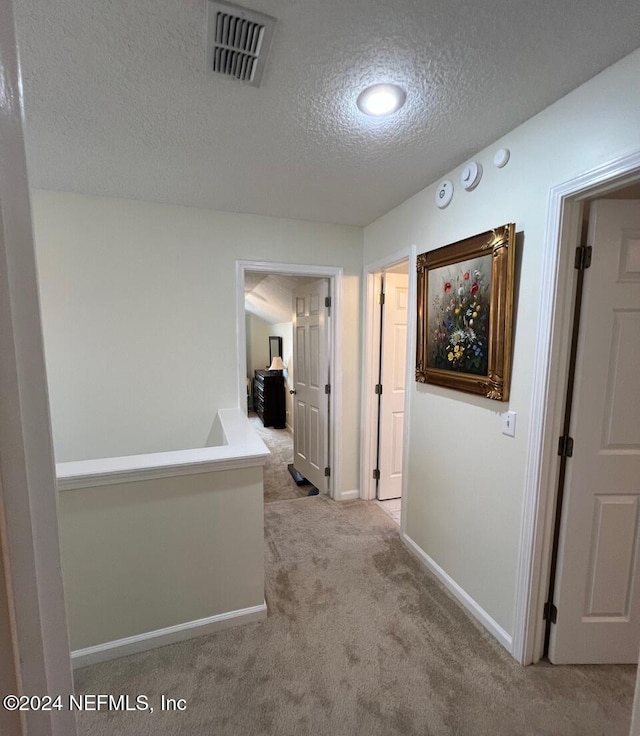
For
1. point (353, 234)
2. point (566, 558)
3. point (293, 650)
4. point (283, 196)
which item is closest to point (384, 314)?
point (353, 234)

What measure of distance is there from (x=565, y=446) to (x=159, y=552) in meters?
1.83

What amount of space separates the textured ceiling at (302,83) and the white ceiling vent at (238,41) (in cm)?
3

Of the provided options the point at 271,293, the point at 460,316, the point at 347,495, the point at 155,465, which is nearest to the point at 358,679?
the point at 155,465

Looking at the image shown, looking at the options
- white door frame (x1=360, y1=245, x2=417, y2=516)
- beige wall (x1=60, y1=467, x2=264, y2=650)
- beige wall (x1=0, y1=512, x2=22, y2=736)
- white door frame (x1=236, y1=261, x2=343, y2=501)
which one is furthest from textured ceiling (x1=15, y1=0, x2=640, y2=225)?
beige wall (x1=60, y1=467, x2=264, y2=650)

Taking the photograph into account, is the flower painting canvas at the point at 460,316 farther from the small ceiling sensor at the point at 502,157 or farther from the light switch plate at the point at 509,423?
the small ceiling sensor at the point at 502,157

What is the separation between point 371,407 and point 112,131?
7.87 feet

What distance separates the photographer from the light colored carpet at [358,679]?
129cm

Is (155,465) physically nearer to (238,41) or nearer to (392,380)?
(238,41)

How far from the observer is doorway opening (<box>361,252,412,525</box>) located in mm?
2854

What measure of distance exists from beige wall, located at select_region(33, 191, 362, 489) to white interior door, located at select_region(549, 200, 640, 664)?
190 centimetres

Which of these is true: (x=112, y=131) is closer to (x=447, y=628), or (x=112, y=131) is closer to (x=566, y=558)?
(x=566, y=558)

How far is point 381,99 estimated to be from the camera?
4.29 ft

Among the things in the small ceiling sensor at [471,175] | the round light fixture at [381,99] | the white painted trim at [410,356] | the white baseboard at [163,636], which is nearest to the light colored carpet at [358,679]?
the white baseboard at [163,636]

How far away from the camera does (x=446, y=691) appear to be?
1416 mm
